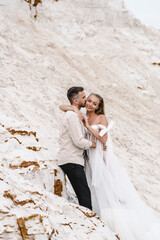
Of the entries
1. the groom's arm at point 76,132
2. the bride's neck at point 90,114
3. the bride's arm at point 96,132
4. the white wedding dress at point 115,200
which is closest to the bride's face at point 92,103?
the bride's neck at point 90,114

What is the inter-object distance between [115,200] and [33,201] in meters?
1.85

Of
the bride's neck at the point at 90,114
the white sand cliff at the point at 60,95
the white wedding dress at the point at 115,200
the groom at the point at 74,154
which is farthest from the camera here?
the bride's neck at the point at 90,114

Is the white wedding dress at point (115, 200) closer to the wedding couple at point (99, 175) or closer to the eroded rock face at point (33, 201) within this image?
the wedding couple at point (99, 175)

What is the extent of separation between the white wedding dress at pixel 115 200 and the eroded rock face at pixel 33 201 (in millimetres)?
559

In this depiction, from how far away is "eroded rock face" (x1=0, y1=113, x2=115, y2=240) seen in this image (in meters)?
2.34

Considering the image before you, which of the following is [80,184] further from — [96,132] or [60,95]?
[60,95]

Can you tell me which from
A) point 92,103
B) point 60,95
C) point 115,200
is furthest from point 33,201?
point 60,95

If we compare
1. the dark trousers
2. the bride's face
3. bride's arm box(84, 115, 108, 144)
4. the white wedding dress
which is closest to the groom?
the dark trousers

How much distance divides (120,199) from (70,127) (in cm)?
144

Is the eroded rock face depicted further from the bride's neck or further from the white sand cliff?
the bride's neck

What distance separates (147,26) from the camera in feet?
62.4

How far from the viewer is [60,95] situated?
425 inches

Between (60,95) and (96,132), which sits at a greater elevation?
(96,132)

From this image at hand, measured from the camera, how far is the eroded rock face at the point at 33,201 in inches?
92.1
